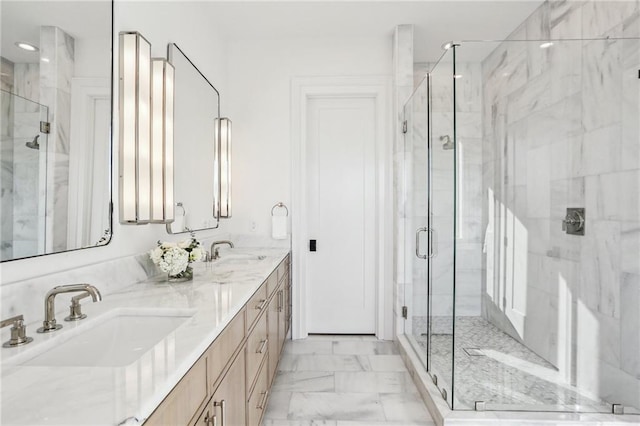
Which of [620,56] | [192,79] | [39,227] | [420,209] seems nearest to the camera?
[39,227]

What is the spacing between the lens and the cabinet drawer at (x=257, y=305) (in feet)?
5.05

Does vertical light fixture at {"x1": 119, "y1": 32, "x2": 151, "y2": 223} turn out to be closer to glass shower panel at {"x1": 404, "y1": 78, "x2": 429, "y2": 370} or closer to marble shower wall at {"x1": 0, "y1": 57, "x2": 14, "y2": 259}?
marble shower wall at {"x1": 0, "y1": 57, "x2": 14, "y2": 259}

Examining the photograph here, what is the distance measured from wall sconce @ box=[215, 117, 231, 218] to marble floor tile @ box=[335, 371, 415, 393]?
159 centimetres

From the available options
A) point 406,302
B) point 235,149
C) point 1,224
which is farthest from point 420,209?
point 1,224

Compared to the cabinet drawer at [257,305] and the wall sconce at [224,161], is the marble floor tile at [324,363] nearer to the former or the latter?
the cabinet drawer at [257,305]

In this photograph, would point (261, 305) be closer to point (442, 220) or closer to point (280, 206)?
point (442, 220)

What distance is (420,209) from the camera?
2658 mm

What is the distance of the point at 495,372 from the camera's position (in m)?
2.10

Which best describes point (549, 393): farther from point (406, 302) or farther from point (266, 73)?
point (266, 73)

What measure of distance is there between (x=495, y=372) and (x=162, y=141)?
90.7 inches

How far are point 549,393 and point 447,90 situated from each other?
5.90 ft

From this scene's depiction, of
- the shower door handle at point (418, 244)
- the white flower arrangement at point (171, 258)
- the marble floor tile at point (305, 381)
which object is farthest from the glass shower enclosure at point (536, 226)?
the white flower arrangement at point (171, 258)

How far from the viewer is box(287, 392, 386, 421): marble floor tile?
2053mm

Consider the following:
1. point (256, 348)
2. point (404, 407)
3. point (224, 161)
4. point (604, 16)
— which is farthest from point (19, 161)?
point (604, 16)
